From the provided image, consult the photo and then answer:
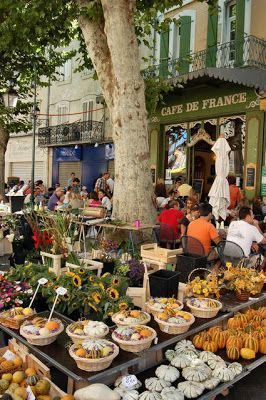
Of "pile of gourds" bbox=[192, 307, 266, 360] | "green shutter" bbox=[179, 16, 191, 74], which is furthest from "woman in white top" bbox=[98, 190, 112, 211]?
"pile of gourds" bbox=[192, 307, 266, 360]

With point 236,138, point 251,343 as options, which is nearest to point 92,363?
point 251,343

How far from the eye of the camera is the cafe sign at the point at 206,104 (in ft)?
40.0

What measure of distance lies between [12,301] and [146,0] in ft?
26.3

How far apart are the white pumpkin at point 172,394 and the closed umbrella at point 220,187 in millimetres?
5286

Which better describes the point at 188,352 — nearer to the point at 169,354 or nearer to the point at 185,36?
the point at 169,354

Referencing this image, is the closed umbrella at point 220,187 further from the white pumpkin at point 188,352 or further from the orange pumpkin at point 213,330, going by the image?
the white pumpkin at point 188,352

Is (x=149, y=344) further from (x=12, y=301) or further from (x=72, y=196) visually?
(x=72, y=196)

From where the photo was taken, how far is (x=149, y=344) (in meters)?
3.33

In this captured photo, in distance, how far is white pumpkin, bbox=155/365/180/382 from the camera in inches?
129

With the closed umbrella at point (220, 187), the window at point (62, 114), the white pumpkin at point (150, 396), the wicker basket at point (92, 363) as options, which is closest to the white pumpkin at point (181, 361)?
the white pumpkin at point (150, 396)

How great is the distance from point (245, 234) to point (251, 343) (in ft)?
7.84

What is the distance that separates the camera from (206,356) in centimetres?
358

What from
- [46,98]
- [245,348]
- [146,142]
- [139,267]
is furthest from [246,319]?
[46,98]

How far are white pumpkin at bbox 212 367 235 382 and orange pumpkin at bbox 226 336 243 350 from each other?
1.30 ft
